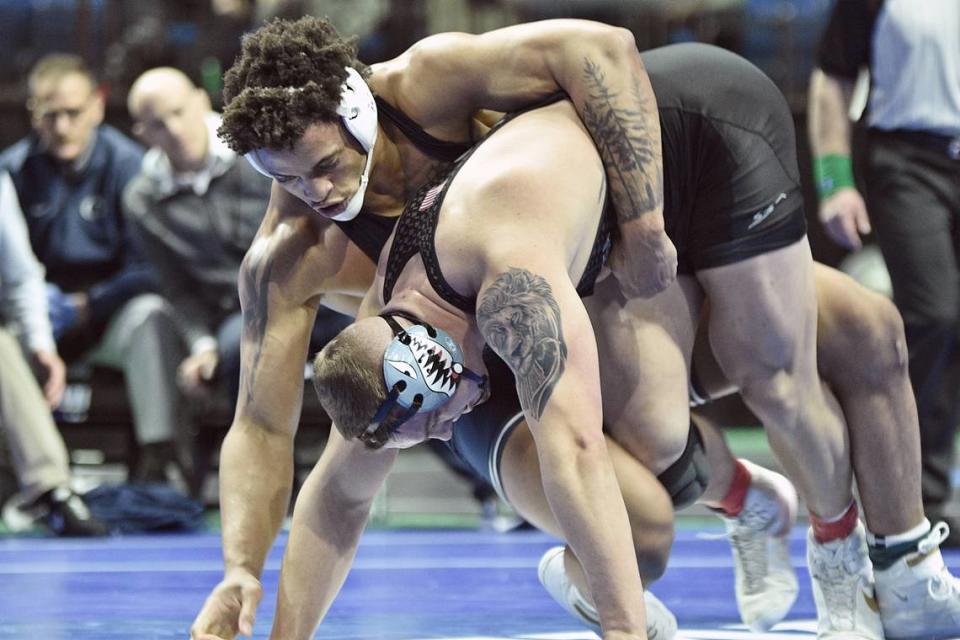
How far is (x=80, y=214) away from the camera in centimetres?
686

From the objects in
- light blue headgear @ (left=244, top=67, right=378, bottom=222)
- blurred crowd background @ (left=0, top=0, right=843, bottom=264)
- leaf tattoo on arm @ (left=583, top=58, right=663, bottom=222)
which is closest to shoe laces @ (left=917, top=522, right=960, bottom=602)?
leaf tattoo on arm @ (left=583, top=58, right=663, bottom=222)

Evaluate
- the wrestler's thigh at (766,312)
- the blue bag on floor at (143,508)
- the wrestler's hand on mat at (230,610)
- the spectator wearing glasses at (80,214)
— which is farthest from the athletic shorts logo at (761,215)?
the spectator wearing glasses at (80,214)

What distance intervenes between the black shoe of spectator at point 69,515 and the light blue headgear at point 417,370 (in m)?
3.52

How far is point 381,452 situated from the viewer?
2.98 m

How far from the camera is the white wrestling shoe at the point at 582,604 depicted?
3172mm

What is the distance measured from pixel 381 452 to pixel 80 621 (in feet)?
3.90

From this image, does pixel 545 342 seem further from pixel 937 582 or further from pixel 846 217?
pixel 846 217

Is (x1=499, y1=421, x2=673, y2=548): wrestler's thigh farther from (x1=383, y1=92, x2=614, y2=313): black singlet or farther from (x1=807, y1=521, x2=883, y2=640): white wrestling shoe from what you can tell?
(x1=807, y1=521, x2=883, y2=640): white wrestling shoe

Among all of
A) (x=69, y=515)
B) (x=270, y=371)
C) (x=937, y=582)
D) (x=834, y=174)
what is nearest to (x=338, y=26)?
(x=69, y=515)

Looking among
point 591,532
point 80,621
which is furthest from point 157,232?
→ point 591,532

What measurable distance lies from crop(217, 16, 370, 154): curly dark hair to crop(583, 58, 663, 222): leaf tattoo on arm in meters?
0.48

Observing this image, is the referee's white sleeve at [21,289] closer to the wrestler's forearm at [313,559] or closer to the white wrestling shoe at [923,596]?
the wrestler's forearm at [313,559]

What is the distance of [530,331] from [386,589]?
6.70 feet

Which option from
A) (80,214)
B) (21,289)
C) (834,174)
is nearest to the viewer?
(834,174)
